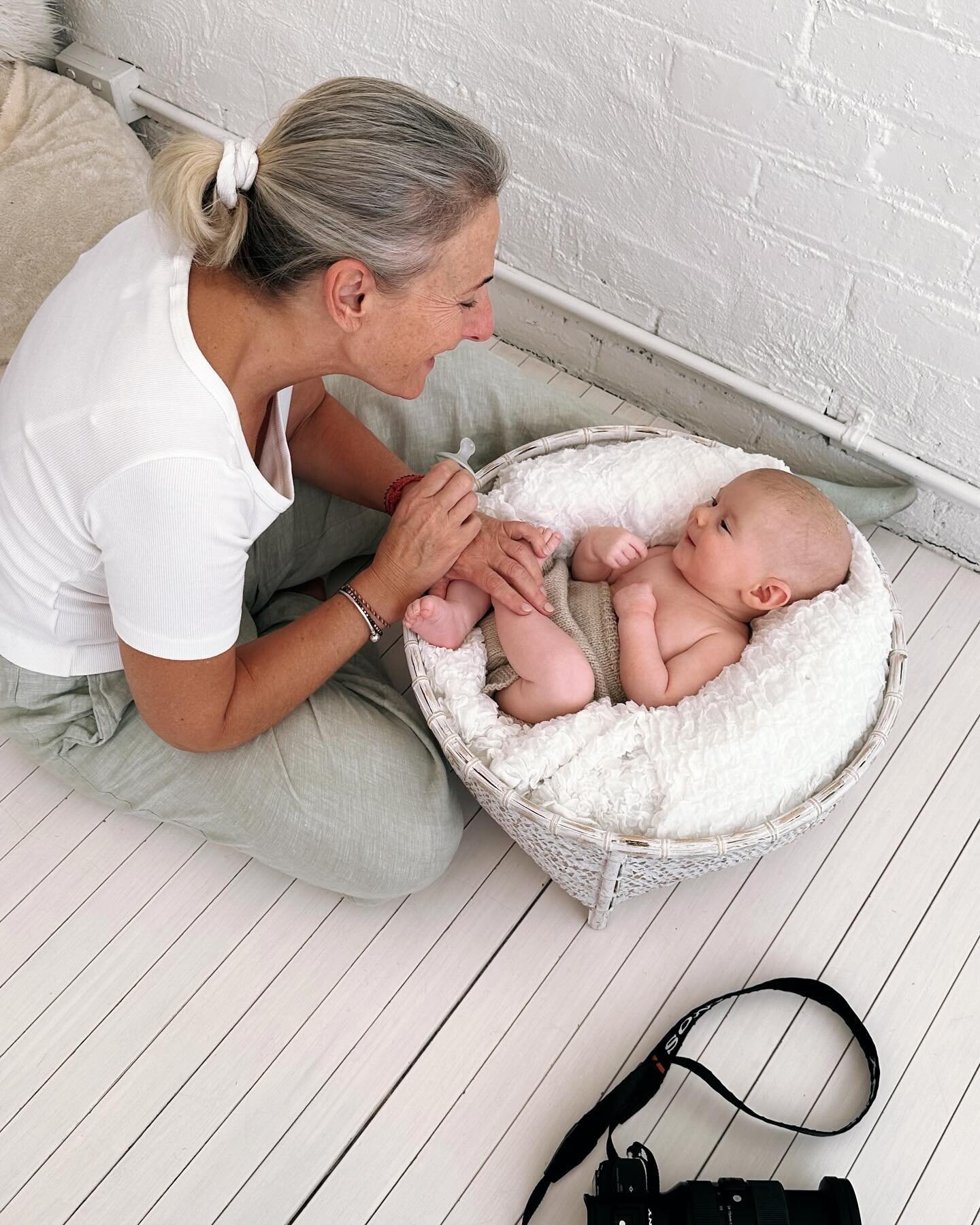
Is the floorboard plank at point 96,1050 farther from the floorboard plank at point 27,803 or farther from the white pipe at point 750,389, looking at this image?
the white pipe at point 750,389

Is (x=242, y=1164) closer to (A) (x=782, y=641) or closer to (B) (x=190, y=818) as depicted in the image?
(B) (x=190, y=818)

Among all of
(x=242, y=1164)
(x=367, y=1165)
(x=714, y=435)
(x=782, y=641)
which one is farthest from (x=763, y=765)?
(x=714, y=435)

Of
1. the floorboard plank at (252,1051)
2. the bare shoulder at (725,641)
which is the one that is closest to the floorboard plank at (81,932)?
the floorboard plank at (252,1051)

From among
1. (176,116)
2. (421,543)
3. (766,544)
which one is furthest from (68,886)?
(176,116)

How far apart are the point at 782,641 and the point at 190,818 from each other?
2.57 ft

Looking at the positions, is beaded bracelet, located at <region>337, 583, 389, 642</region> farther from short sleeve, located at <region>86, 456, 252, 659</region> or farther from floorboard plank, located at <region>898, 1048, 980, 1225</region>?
floorboard plank, located at <region>898, 1048, 980, 1225</region>

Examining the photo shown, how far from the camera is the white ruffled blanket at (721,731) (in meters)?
1.21

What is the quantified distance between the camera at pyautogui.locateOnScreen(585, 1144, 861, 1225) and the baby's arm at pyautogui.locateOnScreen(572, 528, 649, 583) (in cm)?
71

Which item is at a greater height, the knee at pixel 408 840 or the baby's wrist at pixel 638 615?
the baby's wrist at pixel 638 615

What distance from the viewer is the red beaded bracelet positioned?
4.87 ft

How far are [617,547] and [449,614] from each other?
0.82 feet

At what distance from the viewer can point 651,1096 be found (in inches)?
49.7

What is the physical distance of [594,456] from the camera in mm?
1509

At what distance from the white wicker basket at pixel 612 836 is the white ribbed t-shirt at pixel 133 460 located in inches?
11.4
